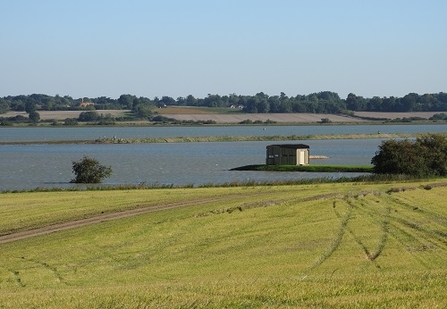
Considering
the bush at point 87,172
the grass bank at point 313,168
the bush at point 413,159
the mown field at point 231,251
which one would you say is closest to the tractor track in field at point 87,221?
the mown field at point 231,251

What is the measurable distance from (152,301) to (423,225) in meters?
19.3

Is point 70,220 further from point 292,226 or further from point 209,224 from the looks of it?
point 292,226

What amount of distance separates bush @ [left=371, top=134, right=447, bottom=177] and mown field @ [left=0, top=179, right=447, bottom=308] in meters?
19.9

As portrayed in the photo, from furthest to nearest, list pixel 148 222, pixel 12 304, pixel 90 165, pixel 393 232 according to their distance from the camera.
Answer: pixel 90 165, pixel 148 222, pixel 393 232, pixel 12 304

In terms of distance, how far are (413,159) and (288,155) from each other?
2588 cm

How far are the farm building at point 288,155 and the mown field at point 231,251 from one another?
145ft

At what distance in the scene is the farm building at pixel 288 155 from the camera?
89375 mm

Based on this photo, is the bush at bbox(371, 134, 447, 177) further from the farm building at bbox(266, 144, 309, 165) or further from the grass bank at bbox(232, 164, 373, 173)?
the farm building at bbox(266, 144, 309, 165)

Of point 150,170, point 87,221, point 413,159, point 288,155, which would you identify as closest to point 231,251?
point 87,221

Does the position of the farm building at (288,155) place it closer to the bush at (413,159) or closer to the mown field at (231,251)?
the bush at (413,159)

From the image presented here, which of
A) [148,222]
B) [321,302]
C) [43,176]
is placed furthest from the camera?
[43,176]

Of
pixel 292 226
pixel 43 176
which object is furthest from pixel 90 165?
pixel 292 226

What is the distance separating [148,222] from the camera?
3306 centimetres

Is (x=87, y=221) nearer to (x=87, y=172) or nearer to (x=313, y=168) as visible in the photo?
(x=87, y=172)
